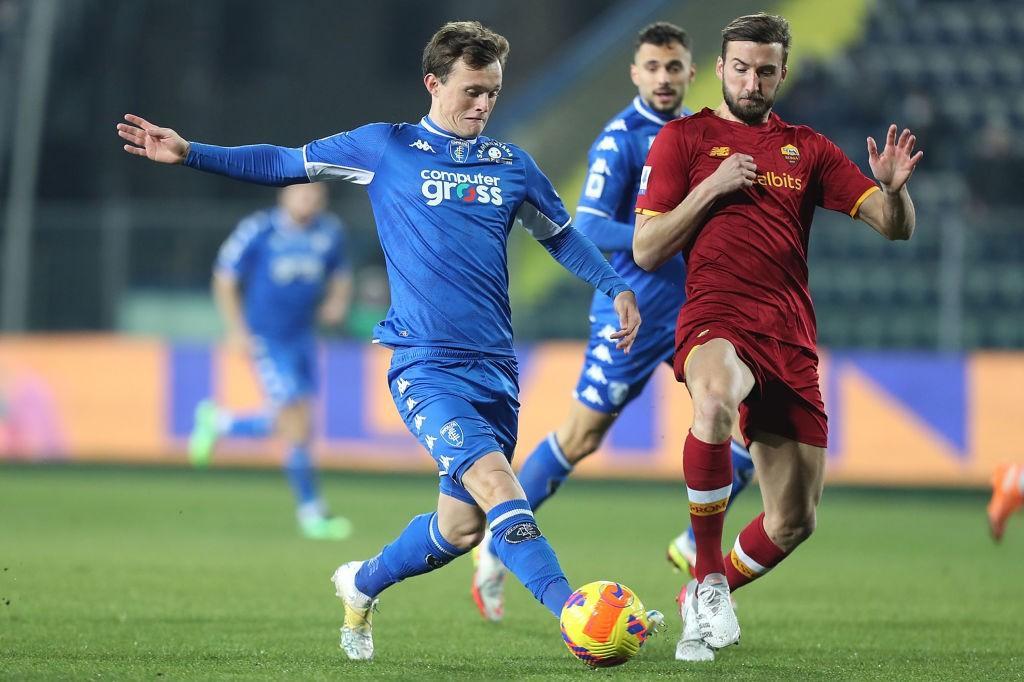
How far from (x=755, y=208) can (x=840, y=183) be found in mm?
393

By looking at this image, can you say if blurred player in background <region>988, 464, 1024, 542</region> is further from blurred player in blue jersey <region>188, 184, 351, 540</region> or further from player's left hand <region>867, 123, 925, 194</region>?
blurred player in blue jersey <region>188, 184, 351, 540</region>

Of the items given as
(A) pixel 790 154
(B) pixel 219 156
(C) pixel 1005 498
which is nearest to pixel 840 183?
(A) pixel 790 154

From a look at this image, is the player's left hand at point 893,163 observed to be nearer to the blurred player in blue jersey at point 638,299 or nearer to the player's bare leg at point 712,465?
the player's bare leg at point 712,465

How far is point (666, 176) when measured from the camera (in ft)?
18.9

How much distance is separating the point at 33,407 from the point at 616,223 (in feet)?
32.3

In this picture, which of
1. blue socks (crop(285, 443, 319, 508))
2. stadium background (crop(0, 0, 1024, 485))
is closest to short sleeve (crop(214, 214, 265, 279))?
blue socks (crop(285, 443, 319, 508))

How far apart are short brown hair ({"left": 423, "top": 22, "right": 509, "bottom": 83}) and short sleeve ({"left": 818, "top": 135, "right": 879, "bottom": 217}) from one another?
1311 mm

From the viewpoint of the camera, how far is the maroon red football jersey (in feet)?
18.6

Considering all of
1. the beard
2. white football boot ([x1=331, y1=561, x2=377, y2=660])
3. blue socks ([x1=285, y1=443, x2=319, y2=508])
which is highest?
the beard

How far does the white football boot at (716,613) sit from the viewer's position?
17.9ft

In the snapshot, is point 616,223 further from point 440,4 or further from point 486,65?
point 440,4

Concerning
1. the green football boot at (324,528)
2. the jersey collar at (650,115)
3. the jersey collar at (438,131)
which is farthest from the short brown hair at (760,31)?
the green football boot at (324,528)

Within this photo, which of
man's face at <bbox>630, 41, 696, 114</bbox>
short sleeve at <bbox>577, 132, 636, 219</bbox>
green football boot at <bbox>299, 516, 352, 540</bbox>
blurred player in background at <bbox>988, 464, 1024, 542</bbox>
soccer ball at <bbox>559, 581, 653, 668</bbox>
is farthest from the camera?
green football boot at <bbox>299, 516, 352, 540</bbox>

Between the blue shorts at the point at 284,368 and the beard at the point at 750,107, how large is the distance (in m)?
6.31
